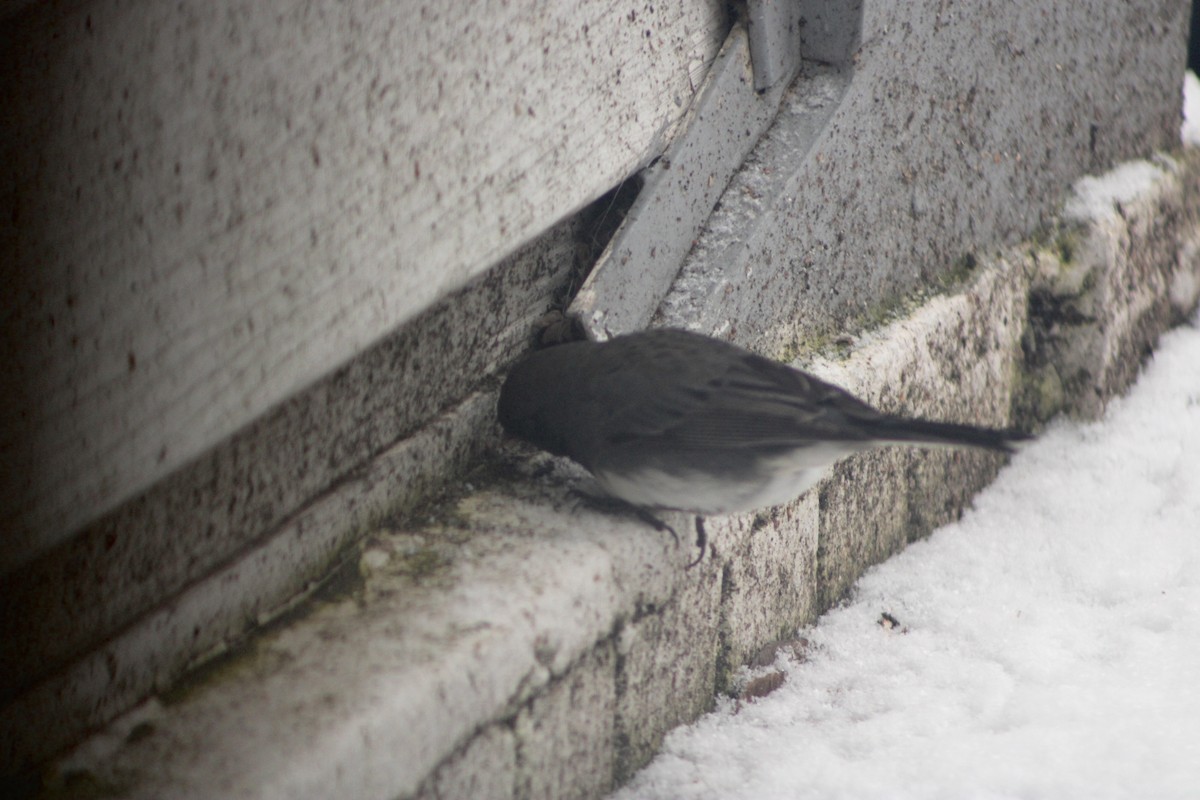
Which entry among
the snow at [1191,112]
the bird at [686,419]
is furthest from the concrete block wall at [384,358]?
the snow at [1191,112]

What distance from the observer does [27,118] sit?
1.38 metres

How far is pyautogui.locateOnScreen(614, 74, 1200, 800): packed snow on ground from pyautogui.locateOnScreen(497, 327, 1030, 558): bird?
1.80ft

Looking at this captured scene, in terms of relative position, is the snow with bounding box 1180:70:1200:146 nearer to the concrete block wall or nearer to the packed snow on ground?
the packed snow on ground

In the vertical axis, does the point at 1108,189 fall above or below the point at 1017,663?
above

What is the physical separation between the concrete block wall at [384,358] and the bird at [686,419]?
12 cm

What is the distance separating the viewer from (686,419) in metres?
2.31

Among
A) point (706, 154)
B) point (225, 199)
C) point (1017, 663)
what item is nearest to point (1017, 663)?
point (1017, 663)

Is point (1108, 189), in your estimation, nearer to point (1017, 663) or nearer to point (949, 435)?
point (1017, 663)

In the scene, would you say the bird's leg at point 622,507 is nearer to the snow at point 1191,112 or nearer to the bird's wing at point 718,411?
the bird's wing at point 718,411

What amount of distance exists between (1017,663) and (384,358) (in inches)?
64.7

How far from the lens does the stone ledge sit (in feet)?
5.55

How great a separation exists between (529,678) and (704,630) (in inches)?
24.7

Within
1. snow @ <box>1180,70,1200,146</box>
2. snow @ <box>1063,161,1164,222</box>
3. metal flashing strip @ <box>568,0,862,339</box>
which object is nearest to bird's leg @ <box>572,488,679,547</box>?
metal flashing strip @ <box>568,0,862,339</box>

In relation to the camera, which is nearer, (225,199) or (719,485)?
(225,199)
